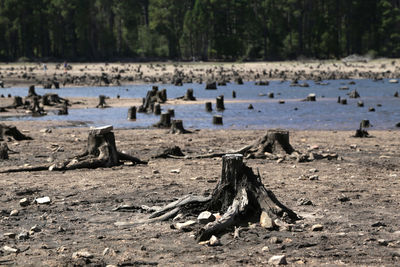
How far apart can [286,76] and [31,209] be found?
6083cm

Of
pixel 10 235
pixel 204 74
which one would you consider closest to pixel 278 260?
pixel 10 235

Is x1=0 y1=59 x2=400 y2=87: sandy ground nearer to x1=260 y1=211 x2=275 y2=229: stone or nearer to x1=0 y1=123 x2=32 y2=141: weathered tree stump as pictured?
x1=0 y1=123 x2=32 y2=141: weathered tree stump

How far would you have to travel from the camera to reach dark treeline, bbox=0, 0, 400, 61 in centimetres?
10256

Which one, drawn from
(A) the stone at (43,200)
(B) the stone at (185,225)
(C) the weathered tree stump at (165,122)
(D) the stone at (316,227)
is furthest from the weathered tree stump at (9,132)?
(D) the stone at (316,227)

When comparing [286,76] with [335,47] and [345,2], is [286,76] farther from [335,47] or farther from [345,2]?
[345,2]

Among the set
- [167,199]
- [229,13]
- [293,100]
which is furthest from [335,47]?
[167,199]

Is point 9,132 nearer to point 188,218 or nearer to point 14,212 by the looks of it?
point 14,212

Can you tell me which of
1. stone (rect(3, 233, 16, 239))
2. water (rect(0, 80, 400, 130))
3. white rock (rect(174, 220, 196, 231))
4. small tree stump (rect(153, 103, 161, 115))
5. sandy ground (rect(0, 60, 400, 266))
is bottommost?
water (rect(0, 80, 400, 130))

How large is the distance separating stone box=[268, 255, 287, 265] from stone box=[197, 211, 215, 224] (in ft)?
5.65

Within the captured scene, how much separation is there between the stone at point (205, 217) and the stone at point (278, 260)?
5.65ft

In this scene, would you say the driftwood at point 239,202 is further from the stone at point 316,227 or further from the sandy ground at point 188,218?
the stone at point 316,227

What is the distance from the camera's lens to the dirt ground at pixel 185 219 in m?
7.89

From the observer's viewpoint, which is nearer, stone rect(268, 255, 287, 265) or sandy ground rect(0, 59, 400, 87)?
stone rect(268, 255, 287, 265)

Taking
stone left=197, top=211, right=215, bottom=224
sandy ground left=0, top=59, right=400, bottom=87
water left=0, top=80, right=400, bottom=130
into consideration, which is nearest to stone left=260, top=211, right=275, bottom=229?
stone left=197, top=211, right=215, bottom=224
